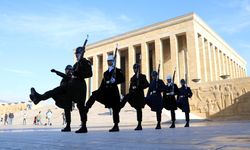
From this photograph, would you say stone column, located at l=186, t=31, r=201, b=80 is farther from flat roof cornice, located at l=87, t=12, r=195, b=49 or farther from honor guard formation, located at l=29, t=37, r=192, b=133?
honor guard formation, located at l=29, t=37, r=192, b=133

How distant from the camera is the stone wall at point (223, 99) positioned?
80.7 feet

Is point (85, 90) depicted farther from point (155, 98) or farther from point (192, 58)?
point (192, 58)

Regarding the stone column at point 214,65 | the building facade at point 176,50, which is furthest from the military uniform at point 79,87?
the stone column at point 214,65

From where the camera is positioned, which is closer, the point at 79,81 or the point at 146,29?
the point at 79,81

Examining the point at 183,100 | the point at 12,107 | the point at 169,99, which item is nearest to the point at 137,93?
the point at 169,99

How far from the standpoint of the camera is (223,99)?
84.6 ft

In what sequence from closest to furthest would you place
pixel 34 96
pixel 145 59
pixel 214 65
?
pixel 34 96 < pixel 145 59 < pixel 214 65

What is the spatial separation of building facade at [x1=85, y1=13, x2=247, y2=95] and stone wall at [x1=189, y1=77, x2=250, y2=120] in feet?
7.67

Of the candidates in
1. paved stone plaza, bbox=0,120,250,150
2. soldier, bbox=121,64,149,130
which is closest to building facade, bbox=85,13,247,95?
soldier, bbox=121,64,149,130

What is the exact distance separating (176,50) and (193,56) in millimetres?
2737

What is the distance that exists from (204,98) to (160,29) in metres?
13.0

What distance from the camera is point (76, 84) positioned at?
642cm

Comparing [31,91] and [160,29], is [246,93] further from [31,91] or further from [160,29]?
[31,91]

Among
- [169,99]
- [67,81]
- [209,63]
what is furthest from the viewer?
[209,63]
